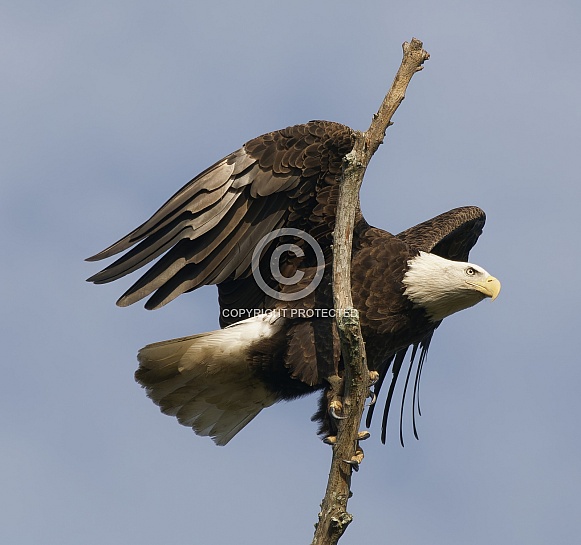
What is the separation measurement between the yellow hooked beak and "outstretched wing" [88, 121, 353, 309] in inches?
42.7

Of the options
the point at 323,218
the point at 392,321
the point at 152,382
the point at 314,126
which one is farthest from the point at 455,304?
the point at 152,382

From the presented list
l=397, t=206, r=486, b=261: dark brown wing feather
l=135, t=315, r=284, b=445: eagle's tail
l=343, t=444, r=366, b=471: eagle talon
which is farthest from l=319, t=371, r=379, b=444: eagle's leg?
l=397, t=206, r=486, b=261: dark brown wing feather

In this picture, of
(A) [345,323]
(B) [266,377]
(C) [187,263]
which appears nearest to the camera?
(A) [345,323]

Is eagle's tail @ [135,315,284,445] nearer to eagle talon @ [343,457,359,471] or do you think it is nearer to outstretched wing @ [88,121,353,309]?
outstretched wing @ [88,121,353,309]

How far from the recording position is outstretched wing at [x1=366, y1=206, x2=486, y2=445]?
23.4ft

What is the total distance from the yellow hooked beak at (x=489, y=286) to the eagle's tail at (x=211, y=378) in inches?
51.6

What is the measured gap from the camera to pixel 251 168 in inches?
235

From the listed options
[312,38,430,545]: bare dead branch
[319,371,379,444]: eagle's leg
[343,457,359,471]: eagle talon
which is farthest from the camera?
[319,371,379,444]: eagle's leg

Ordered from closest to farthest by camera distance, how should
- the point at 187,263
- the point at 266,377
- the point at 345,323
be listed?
the point at 345,323 < the point at 187,263 < the point at 266,377

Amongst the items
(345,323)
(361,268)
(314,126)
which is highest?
(314,126)

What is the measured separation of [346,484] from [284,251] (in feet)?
5.81

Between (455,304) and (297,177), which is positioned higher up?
(297,177)

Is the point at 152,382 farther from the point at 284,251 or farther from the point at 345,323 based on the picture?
the point at 345,323

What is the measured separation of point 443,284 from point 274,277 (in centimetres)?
109
